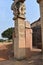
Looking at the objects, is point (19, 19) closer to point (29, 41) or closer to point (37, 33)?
point (29, 41)

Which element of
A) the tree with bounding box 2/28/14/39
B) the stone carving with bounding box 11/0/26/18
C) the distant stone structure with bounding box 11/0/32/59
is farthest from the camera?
the tree with bounding box 2/28/14/39

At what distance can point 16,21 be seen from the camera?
1274 cm

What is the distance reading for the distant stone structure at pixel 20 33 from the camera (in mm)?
12266

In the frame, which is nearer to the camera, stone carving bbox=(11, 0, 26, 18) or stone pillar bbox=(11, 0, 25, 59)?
stone pillar bbox=(11, 0, 25, 59)

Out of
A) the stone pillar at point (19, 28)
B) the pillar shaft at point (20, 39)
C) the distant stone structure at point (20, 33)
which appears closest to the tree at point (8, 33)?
the distant stone structure at point (20, 33)

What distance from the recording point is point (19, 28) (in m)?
12.5

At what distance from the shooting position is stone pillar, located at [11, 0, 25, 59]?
1223cm

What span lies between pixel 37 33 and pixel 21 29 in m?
7.40

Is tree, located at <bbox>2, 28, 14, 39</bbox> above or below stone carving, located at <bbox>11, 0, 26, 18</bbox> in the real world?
below

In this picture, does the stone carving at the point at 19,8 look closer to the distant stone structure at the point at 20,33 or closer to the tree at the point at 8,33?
the distant stone structure at the point at 20,33

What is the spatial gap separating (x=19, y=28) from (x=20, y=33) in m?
0.39

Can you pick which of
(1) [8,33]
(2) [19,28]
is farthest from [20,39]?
(1) [8,33]

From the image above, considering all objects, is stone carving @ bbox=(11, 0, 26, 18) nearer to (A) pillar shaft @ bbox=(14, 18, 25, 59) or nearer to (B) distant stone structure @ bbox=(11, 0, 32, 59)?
(B) distant stone structure @ bbox=(11, 0, 32, 59)

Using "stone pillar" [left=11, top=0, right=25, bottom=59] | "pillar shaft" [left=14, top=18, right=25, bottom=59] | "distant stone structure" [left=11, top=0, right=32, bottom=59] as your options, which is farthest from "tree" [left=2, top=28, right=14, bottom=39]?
"pillar shaft" [left=14, top=18, right=25, bottom=59]
